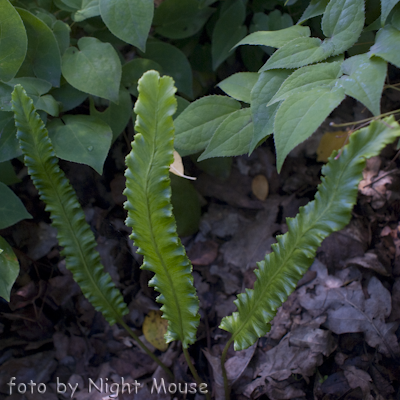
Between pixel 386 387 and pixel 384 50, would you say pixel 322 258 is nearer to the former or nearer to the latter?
pixel 386 387

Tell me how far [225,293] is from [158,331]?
0.86 feet

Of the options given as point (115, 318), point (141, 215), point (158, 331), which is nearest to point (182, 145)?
point (141, 215)

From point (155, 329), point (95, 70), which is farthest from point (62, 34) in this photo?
point (155, 329)

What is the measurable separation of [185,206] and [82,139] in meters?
0.43

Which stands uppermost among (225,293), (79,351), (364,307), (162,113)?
(162,113)

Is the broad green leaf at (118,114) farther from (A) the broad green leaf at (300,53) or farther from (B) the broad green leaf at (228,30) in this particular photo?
(A) the broad green leaf at (300,53)

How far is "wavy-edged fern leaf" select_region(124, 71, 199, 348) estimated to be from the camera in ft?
1.98

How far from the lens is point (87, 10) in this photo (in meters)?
0.98

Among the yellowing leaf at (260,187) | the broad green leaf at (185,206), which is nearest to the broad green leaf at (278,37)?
the broad green leaf at (185,206)

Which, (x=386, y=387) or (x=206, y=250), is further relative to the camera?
(x=206, y=250)

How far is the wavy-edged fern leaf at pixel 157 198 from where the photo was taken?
1.98 ft

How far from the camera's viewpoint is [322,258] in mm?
1127

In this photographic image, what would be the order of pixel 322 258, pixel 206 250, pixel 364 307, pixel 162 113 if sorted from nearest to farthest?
1. pixel 162 113
2. pixel 364 307
3. pixel 322 258
4. pixel 206 250

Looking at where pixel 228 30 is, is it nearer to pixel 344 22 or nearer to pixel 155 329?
pixel 344 22
